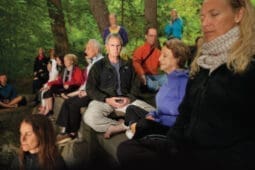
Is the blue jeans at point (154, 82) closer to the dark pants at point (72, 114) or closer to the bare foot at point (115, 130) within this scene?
the dark pants at point (72, 114)

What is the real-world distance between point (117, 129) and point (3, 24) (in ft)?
20.3

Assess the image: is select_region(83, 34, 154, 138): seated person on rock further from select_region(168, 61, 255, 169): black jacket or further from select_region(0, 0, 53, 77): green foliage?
select_region(0, 0, 53, 77): green foliage

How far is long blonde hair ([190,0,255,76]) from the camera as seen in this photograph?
6.94ft

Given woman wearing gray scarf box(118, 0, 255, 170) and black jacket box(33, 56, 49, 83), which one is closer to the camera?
woman wearing gray scarf box(118, 0, 255, 170)

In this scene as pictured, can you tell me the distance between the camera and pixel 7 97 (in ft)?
32.1

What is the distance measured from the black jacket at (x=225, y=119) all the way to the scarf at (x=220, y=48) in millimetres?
46

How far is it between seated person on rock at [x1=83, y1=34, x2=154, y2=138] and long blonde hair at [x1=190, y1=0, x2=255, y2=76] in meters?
3.29

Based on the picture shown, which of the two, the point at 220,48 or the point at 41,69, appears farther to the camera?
the point at 41,69

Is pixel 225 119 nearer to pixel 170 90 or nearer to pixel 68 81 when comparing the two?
pixel 170 90

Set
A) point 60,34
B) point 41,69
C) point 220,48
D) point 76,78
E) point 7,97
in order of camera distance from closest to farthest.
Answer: point 220,48 → point 76,78 → point 7,97 → point 41,69 → point 60,34

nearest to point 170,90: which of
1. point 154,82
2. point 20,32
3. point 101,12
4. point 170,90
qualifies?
point 170,90

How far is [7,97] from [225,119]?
26.8 feet

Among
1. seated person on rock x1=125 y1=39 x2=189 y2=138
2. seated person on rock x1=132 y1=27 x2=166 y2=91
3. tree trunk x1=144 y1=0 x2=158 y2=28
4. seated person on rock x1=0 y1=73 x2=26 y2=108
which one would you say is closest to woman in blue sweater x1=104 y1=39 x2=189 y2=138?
seated person on rock x1=125 y1=39 x2=189 y2=138

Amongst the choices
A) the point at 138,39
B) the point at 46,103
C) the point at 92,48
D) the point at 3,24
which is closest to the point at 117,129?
the point at 92,48
